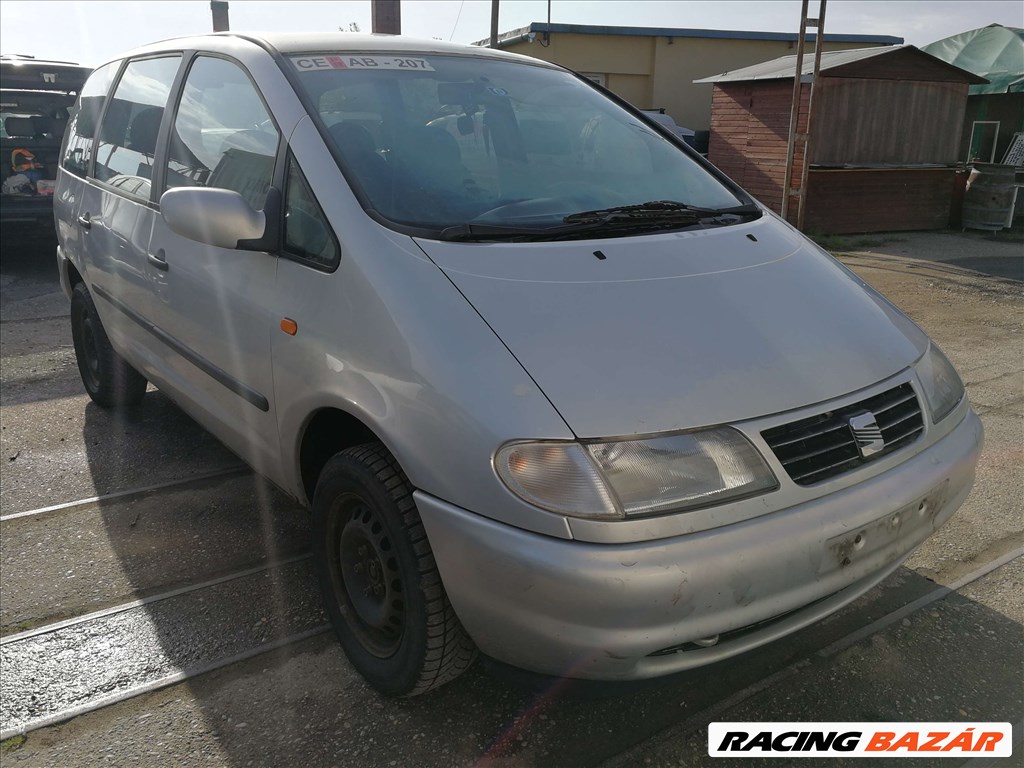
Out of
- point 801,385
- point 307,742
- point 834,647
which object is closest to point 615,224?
point 801,385

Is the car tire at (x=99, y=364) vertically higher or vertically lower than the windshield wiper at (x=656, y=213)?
lower

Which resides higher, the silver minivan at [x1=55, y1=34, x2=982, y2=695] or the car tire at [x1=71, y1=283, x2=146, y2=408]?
the silver minivan at [x1=55, y1=34, x2=982, y2=695]

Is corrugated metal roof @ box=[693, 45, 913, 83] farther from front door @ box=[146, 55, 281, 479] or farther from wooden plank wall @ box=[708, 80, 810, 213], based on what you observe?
front door @ box=[146, 55, 281, 479]

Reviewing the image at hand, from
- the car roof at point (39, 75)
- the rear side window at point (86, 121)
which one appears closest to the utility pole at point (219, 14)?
the car roof at point (39, 75)

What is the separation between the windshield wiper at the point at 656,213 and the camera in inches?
104

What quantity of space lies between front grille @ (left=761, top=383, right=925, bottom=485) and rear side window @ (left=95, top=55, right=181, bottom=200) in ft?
8.83

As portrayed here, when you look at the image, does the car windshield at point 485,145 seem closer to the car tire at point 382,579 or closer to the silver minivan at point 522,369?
the silver minivan at point 522,369

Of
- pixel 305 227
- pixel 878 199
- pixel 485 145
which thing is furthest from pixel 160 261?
pixel 878 199

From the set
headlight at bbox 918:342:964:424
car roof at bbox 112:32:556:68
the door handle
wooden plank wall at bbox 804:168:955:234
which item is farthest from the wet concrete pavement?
wooden plank wall at bbox 804:168:955:234

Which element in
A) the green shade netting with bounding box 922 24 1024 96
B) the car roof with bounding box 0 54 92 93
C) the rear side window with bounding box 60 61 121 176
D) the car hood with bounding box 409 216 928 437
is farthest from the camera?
the green shade netting with bounding box 922 24 1024 96

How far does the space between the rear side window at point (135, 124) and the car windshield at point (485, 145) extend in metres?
1.02

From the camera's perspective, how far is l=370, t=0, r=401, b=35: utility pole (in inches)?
355

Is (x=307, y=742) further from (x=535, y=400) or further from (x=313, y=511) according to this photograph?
(x=535, y=400)

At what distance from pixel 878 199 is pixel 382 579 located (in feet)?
39.0
